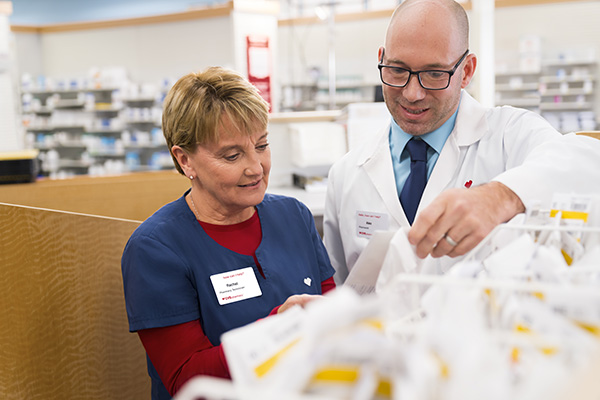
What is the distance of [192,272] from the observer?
155 centimetres

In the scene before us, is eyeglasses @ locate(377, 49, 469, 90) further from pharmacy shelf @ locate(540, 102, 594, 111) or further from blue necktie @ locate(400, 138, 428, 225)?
pharmacy shelf @ locate(540, 102, 594, 111)

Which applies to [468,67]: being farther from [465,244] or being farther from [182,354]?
[182,354]

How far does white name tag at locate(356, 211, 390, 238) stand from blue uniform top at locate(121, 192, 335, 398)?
0.39 m

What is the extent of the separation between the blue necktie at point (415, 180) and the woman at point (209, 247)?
47 cm

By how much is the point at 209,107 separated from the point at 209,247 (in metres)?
0.41

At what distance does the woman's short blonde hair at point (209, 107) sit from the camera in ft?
5.16

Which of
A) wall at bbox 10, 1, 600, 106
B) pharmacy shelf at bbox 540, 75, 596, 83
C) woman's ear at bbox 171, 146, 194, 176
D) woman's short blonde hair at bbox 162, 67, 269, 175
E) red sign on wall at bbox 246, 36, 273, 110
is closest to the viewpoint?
woman's short blonde hair at bbox 162, 67, 269, 175

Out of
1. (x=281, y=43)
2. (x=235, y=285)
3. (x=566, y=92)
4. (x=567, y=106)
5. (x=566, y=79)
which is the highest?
(x=281, y=43)

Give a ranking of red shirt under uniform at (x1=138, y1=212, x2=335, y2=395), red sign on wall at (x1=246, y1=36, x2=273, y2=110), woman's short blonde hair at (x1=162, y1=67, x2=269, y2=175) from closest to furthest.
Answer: red shirt under uniform at (x1=138, y1=212, x2=335, y2=395) → woman's short blonde hair at (x1=162, y1=67, x2=269, y2=175) → red sign on wall at (x1=246, y1=36, x2=273, y2=110)

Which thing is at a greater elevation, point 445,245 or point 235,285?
point 445,245

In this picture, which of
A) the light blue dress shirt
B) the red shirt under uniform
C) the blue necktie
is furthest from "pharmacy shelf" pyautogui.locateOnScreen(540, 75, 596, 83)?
the red shirt under uniform

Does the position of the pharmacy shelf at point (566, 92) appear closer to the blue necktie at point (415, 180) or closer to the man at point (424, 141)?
the man at point (424, 141)

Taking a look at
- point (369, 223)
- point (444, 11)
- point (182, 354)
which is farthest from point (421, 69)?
point (182, 354)

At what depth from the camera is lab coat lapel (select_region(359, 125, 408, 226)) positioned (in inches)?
79.1
